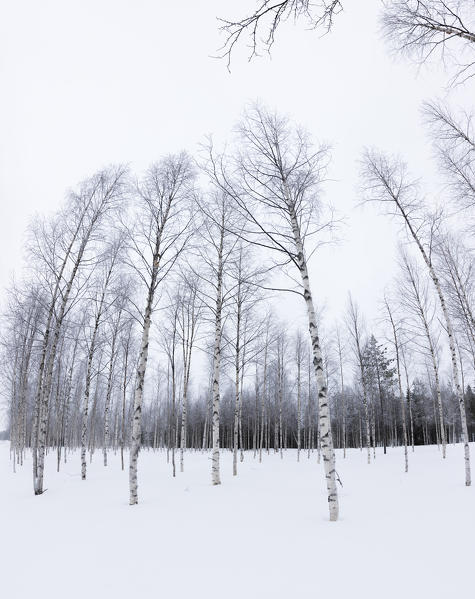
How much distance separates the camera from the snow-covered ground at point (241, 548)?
400 cm

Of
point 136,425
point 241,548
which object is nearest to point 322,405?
point 241,548

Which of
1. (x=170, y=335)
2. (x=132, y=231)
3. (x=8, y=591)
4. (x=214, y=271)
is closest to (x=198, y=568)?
(x=8, y=591)

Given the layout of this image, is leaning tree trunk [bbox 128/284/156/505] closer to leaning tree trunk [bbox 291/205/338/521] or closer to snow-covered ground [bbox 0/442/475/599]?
snow-covered ground [bbox 0/442/475/599]

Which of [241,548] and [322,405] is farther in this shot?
[322,405]

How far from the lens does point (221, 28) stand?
3137 mm

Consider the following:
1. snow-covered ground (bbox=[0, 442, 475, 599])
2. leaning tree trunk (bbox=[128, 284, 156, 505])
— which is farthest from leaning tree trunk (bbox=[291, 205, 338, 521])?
leaning tree trunk (bbox=[128, 284, 156, 505])

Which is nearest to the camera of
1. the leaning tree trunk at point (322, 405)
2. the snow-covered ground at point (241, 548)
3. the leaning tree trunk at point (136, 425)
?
the snow-covered ground at point (241, 548)

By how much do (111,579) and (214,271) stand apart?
11.1m

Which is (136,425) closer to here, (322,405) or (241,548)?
(241,548)

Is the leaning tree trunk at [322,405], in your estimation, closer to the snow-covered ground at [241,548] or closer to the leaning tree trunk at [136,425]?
the snow-covered ground at [241,548]

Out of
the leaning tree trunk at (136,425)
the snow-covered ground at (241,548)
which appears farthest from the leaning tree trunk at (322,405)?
the leaning tree trunk at (136,425)

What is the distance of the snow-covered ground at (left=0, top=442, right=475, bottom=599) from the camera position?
4004mm

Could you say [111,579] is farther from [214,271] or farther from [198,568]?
[214,271]

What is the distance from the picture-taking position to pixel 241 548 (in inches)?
212
